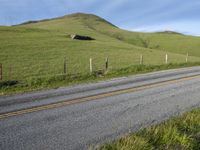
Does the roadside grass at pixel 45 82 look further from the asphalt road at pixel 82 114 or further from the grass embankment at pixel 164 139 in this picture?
the grass embankment at pixel 164 139

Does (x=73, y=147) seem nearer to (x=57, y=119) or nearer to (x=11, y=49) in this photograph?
(x=57, y=119)

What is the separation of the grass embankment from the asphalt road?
2.61 ft

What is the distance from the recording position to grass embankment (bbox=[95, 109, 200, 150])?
6.09 m

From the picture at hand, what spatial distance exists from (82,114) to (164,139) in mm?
3341

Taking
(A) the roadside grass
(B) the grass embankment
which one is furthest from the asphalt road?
(A) the roadside grass

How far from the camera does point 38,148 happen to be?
6535 millimetres

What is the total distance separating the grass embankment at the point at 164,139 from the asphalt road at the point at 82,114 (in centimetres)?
80

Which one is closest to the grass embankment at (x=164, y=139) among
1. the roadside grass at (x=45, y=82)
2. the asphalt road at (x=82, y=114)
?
the asphalt road at (x=82, y=114)

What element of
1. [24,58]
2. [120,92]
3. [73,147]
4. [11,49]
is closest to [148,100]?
[120,92]

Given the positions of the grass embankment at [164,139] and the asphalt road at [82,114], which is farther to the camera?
the asphalt road at [82,114]

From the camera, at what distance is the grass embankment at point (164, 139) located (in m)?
6.09

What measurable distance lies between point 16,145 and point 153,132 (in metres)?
2.67

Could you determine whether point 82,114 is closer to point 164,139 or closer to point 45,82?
point 164,139

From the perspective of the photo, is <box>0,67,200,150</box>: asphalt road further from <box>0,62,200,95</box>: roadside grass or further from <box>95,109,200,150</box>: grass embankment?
<box>0,62,200,95</box>: roadside grass
